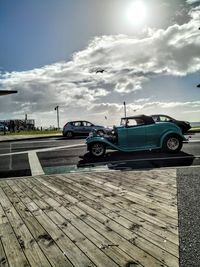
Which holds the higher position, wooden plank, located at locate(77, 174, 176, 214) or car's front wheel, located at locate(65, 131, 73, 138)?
car's front wheel, located at locate(65, 131, 73, 138)

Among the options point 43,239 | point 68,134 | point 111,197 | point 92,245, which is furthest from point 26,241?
point 68,134

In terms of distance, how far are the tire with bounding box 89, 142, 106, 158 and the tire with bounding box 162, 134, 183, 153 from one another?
256 centimetres

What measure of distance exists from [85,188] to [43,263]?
307 centimetres

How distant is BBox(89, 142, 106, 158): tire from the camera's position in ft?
37.0

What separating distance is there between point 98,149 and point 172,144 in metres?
3.15

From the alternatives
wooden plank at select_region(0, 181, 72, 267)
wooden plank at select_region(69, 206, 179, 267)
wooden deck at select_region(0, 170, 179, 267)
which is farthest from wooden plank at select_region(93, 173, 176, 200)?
wooden plank at select_region(0, 181, 72, 267)

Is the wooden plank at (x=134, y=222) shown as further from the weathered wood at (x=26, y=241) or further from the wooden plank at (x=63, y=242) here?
the weathered wood at (x=26, y=241)

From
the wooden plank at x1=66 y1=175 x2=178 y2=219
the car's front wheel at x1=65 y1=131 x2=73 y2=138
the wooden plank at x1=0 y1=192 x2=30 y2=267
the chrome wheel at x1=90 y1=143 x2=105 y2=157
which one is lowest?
the wooden plank at x1=0 y1=192 x2=30 y2=267

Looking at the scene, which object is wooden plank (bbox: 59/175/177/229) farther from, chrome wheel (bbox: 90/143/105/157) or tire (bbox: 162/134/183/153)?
tire (bbox: 162/134/183/153)

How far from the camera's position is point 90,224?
377 centimetres

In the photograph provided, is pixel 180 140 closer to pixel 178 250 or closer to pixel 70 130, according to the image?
pixel 178 250

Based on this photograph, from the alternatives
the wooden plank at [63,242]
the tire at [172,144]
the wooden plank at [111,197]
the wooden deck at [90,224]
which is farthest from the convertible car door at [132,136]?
the wooden plank at [63,242]

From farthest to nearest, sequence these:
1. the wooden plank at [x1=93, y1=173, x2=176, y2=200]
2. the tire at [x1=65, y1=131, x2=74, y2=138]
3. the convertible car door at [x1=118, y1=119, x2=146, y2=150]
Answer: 1. the tire at [x1=65, y1=131, x2=74, y2=138]
2. the convertible car door at [x1=118, y1=119, x2=146, y2=150]
3. the wooden plank at [x1=93, y1=173, x2=176, y2=200]

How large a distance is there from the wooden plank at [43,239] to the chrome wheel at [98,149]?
6.58 meters
